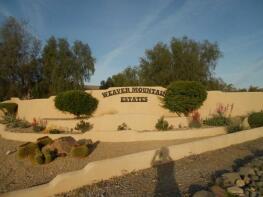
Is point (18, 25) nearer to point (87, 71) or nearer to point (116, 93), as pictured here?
point (87, 71)

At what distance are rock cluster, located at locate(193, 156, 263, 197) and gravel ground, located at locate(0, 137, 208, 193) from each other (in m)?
5.10

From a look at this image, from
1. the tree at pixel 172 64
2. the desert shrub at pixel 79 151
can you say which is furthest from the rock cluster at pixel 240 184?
the tree at pixel 172 64

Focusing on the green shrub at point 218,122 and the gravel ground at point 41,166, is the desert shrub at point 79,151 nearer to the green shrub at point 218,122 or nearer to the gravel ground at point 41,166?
the gravel ground at point 41,166

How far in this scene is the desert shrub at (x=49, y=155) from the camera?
37.1 feet

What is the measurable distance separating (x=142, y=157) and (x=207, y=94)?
14395 millimetres

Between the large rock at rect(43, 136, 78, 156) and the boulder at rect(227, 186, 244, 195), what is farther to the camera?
the large rock at rect(43, 136, 78, 156)

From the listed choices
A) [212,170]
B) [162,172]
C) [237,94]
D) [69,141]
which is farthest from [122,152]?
[237,94]

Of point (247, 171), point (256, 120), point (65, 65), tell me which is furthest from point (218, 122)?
point (65, 65)

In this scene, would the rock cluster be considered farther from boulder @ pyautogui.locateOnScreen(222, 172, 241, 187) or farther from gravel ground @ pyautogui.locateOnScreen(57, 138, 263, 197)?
gravel ground @ pyautogui.locateOnScreen(57, 138, 263, 197)

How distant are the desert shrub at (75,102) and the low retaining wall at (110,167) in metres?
12.0

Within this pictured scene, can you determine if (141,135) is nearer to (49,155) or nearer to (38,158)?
(49,155)

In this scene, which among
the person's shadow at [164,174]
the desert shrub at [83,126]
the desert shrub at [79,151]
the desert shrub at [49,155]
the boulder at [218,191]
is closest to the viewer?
the boulder at [218,191]

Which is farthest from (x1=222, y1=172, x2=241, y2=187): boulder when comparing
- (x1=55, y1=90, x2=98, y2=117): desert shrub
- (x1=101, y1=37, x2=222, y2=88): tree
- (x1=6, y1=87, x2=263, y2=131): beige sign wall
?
(x1=101, y1=37, x2=222, y2=88): tree

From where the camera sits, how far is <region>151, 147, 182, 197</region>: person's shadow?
23.5 ft
